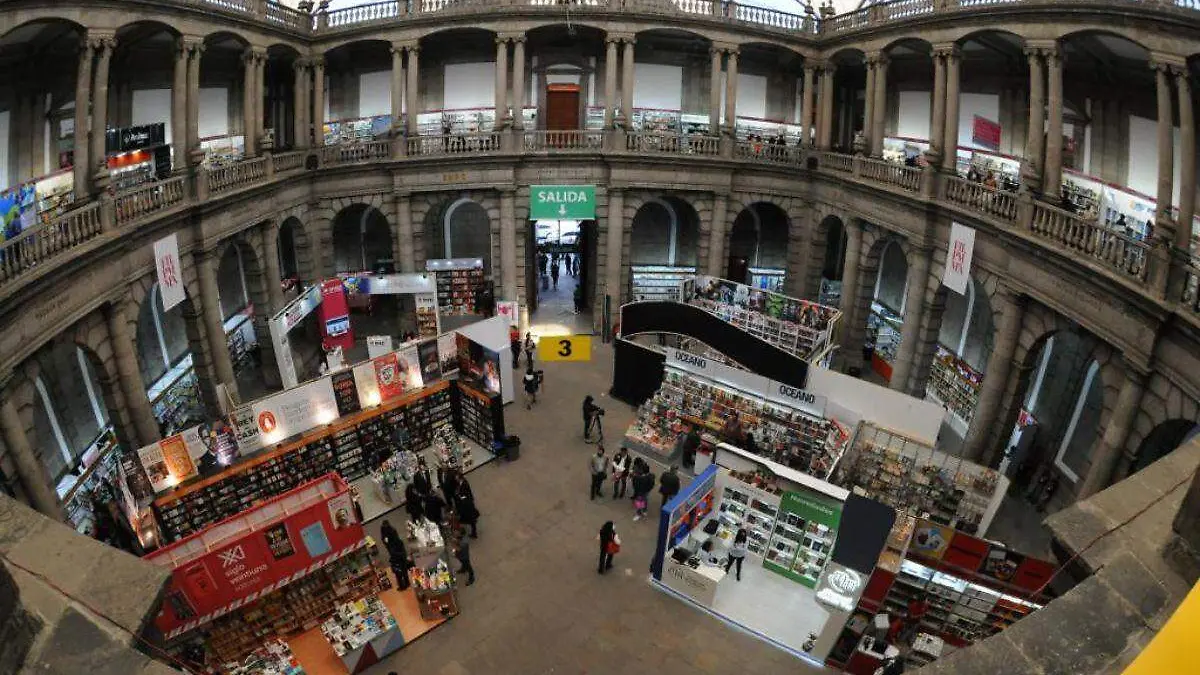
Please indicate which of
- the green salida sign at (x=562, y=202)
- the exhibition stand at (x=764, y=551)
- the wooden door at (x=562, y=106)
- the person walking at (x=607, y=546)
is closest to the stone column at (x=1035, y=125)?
the exhibition stand at (x=764, y=551)

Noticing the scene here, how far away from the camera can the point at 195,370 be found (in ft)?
75.3

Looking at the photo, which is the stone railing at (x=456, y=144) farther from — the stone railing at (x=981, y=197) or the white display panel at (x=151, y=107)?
the stone railing at (x=981, y=197)

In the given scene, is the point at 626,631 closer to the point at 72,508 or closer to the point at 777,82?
the point at 72,508

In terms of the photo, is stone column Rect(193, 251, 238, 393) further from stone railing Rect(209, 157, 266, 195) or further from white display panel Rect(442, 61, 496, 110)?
white display panel Rect(442, 61, 496, 110)

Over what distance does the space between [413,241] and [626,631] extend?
19508mm

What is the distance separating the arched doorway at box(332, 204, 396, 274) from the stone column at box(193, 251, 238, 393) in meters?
11.8

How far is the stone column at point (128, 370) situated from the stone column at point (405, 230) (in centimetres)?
1192

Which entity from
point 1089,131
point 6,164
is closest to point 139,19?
point 6,164

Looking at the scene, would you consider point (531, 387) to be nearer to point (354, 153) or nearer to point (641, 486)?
point (641, 486)

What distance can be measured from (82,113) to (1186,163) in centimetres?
2504

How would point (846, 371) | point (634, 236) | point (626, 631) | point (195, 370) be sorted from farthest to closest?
point (634, 236)
point (846, 371)
point (195, 370)
point (626, 631)

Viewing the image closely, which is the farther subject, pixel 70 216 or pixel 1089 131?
pixel 1089 131

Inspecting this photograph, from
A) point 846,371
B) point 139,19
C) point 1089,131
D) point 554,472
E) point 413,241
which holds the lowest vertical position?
point 554,472

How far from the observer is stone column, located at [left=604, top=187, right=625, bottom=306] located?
29.5m
